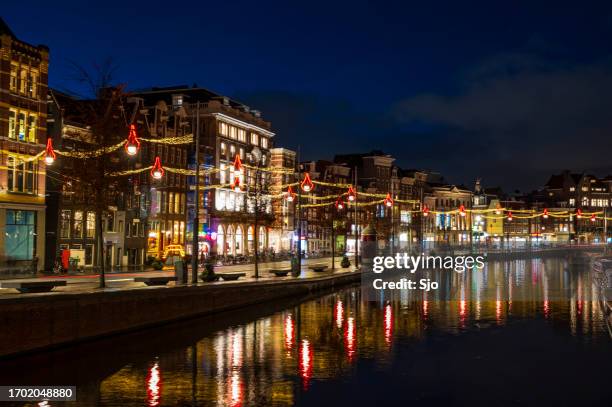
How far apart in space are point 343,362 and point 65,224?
148 ft

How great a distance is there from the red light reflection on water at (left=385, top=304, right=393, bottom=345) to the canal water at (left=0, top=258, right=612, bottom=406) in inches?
4.6

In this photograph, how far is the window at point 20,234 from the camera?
58.9 metres

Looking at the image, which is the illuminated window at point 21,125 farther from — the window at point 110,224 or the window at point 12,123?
the window at point 110,224

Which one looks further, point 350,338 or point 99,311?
point 350,338

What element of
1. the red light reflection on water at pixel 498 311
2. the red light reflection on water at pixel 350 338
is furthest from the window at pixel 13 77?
the red light reflection on water at pixel 498 311

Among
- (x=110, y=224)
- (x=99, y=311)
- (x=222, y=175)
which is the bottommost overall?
(x=99, y=311)

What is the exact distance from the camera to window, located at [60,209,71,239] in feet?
222

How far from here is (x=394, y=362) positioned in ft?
96.7

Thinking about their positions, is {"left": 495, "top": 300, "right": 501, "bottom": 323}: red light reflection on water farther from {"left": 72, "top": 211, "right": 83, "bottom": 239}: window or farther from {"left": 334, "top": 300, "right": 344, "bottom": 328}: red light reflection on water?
{"left": 72, "top": 211, "right": 83, "bottom": 239}: window

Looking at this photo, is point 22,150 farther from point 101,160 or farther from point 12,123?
point 101,160

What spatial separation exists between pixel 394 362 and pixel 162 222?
60610 mm

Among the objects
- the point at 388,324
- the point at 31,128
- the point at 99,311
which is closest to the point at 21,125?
the point at 31,128

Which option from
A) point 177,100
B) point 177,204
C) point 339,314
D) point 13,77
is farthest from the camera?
point 177,100

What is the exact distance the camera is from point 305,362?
95.9 ft
